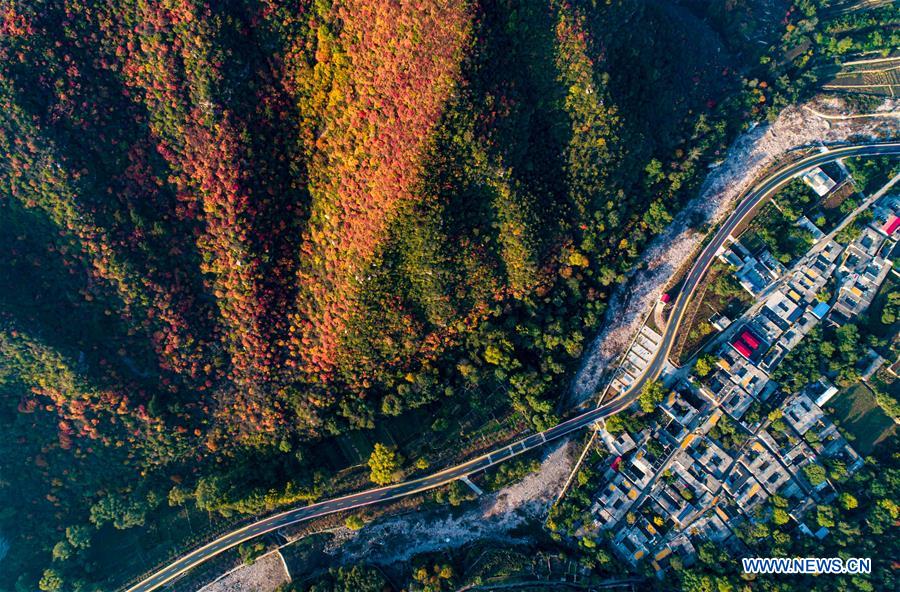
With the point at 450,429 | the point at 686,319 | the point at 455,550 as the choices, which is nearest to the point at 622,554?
the point at 455,550

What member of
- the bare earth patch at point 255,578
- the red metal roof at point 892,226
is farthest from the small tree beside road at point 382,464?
the red metal roof at point 892,226

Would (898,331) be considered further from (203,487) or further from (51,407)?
(51,407)

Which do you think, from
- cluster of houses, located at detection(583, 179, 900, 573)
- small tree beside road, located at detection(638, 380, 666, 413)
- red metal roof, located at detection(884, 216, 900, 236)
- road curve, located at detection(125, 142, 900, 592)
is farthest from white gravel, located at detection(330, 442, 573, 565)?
red metal roof, located at detection(884, 216, 900, 236)

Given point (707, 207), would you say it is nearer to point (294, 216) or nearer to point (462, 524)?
point (462, 524)

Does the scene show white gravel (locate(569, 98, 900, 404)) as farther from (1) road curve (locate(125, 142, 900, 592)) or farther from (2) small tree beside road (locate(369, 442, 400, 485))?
(2) small tree beside road (locate(369, 442, 400, 485))

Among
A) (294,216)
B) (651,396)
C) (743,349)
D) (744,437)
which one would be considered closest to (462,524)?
(651,396)
